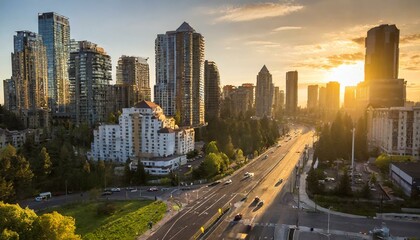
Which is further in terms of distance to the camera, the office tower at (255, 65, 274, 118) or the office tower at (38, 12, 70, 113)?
the office tower at (255, 65, 274, 118)

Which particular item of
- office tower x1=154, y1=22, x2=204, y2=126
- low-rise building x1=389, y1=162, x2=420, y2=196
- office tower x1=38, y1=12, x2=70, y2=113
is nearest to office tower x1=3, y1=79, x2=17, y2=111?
office tower x1=38, y1=12, x2=70, y2=113

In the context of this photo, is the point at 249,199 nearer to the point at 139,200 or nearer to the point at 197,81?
the point at 139,200

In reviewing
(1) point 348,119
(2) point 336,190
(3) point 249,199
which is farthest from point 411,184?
(1) point 348,119

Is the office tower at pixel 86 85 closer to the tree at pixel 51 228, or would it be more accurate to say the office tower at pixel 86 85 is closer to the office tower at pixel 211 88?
the office tower at pixel 211 88

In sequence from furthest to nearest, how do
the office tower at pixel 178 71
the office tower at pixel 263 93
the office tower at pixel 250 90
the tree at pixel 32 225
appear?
the office tower at pixel 250 90 < the office tower at pixel 263 93 < the office tower at pixel 178 71 < the tree at pixel 32 225

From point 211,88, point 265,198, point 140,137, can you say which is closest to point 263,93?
point 211,88

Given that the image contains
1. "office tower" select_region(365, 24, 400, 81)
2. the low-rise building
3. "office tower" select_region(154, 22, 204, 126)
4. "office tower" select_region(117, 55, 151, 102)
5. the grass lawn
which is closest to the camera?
the grass lawn

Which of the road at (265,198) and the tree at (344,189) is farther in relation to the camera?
the tree at (344,189)

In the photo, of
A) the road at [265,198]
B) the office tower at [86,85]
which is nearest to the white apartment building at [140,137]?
the road at [265,198]

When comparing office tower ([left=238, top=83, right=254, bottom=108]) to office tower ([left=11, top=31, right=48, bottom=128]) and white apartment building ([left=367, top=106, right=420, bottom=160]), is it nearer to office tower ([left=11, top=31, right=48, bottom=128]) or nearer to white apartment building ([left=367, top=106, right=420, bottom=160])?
office tower ([left=11, top=31, right=48, bottom=128])
